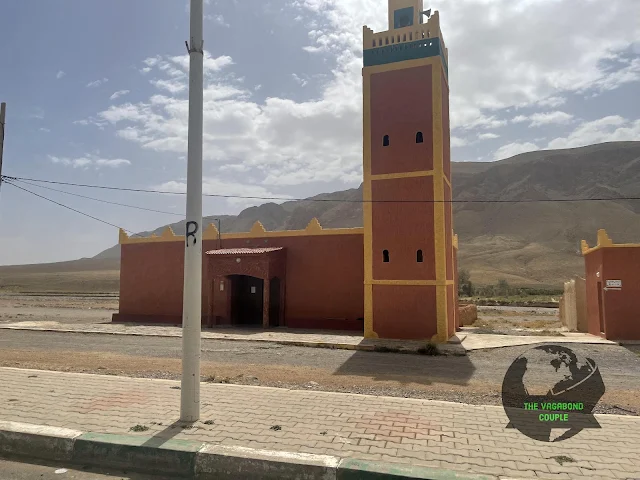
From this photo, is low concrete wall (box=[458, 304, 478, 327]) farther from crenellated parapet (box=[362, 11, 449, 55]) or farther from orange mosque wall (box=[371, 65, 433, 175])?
crenellated parapet (box=[362, 11, 449, 55])

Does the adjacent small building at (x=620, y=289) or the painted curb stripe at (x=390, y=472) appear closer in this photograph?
the painted curb stripe at (x=390, y=472)

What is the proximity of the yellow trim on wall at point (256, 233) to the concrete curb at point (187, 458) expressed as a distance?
46.3 feet

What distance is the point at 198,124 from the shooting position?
5.75 metres

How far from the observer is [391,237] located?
1591 cm

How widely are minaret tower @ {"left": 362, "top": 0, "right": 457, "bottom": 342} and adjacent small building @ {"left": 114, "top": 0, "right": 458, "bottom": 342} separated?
1.4 inches

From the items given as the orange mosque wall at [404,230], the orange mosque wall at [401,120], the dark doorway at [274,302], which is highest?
the orange mosque wall at [401,120]

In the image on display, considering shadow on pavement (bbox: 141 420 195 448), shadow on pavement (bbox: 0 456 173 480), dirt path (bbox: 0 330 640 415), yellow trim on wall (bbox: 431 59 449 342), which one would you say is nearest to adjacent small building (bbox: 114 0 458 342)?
yellow trim on wall (bbox: 431 59 449 342)

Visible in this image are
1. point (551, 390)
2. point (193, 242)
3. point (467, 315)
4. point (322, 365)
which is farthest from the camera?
point (467, 315)

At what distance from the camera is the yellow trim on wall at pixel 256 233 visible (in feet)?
62.1

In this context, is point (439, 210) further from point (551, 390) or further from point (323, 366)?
point (551, 390)

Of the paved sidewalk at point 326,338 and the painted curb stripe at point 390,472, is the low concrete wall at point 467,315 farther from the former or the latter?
the painted curb stripe at point 390,472

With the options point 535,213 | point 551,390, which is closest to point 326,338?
point 551,390

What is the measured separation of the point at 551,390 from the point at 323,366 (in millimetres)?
4928

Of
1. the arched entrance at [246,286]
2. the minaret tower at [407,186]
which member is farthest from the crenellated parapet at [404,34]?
the arched entrance at [246,286]
